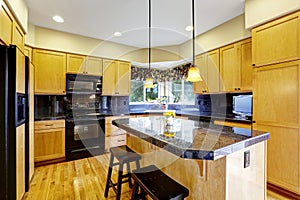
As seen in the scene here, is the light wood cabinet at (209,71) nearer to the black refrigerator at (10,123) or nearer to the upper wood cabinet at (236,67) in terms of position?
the upper wood cabinet at (236,67)

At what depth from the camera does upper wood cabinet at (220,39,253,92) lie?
2.90 metres

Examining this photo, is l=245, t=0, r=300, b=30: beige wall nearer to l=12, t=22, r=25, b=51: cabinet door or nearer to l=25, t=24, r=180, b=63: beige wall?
l=25, t=24, r=180, b=63: beige wall


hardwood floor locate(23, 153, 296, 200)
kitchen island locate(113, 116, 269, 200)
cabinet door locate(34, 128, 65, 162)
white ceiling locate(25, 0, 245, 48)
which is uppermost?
white ceiling locate(25, 0, 245, 48)

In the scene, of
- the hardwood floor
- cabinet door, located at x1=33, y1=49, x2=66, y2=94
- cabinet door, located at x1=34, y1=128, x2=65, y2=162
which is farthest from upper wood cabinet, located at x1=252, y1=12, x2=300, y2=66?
cabinet door, located at x1=34, y1=128, x2=65, y2=162

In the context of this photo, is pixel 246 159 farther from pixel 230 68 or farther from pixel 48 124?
pixel 48 124

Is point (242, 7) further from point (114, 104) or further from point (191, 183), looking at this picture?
point (114, 104)

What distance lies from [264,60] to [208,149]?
203cm

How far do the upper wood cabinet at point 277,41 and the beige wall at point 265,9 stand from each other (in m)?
0.07

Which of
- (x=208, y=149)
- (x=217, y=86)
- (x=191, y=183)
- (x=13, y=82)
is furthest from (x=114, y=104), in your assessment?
(x=208, y=149)

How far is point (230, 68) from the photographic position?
10.5 feet

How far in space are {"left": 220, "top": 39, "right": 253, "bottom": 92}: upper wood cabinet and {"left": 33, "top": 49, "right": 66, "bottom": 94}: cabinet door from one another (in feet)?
10.7

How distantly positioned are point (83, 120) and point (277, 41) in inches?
141

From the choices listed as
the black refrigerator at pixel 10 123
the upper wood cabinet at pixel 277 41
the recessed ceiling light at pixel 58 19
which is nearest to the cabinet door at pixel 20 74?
the black refrigerator at pixel 10 123

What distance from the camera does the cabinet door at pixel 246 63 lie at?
9.43 ft
